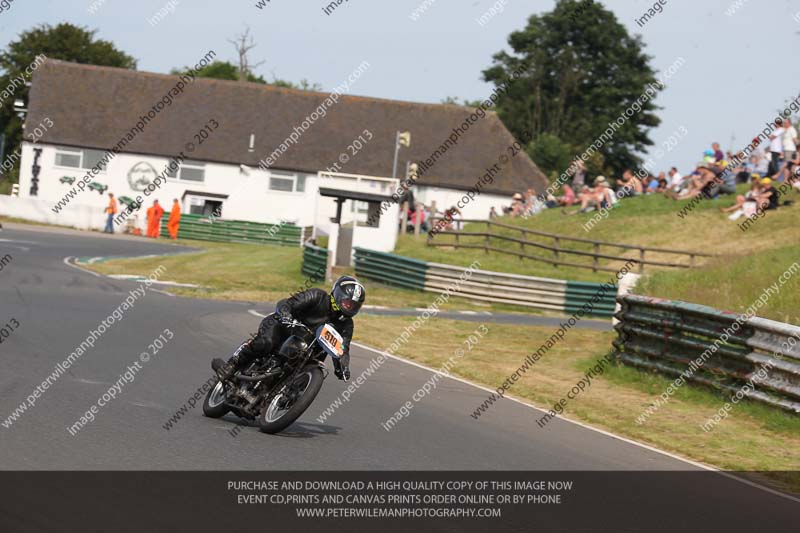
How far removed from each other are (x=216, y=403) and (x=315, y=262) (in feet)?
68.5

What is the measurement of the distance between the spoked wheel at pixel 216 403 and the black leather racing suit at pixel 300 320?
1.71 ft

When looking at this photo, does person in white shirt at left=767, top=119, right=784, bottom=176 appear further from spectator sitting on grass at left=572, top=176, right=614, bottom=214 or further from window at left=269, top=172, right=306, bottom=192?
window at left=269, top=172, right=306, bottom=192

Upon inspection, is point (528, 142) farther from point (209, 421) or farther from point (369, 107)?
point (209, 421)

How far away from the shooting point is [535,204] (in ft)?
137

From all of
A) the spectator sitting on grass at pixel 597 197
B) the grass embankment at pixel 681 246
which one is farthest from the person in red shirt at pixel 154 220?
the spectator sitting on grass at pixel 597 197

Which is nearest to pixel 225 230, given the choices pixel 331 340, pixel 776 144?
pixel 776 144

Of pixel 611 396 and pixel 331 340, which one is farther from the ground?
pixel 331 340

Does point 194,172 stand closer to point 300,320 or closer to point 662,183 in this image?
point 662,183

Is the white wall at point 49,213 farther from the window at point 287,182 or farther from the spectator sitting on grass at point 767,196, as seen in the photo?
the spectator sitting on grass at point 767,196

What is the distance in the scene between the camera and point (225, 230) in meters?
50.5

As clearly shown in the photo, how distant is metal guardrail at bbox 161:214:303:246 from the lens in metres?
50.2

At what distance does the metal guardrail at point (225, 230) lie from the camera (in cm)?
5019
